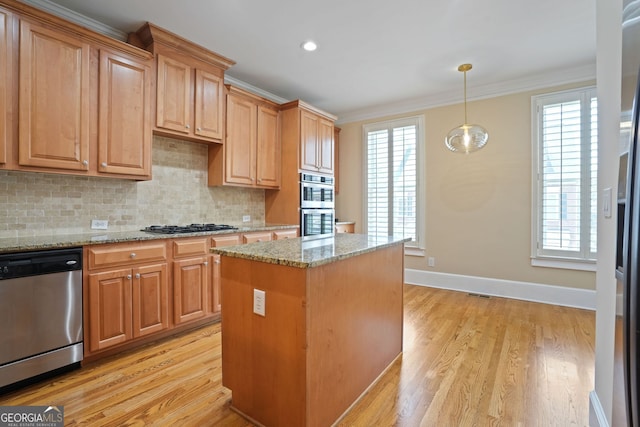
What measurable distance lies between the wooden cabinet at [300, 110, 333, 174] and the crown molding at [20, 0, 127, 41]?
208cm

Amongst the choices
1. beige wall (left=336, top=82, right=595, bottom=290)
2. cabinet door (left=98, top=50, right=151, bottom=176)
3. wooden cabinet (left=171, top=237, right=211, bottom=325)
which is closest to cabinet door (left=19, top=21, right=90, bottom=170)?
cabinet door (left=98, top=50, right=151, bottom=176)

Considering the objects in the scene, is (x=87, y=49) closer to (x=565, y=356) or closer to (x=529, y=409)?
(x=529, y=409)

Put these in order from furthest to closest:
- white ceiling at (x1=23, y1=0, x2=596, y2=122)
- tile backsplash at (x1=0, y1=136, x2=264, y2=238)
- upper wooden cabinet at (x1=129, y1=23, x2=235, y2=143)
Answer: upper wooden cabinet at (x1=129, y1=23, x2=235, y2=143), white ceiling at (x1=23, y1=0, x2=596, y2=122), tile backsplash at (x1=0, y1=136, x2=264, y2=238)

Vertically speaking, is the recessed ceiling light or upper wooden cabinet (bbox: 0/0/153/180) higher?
the recessed ceiling light

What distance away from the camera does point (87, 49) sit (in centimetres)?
234

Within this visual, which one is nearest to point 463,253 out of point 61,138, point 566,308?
point 566,308

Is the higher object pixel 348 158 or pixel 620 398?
pixel 348 158

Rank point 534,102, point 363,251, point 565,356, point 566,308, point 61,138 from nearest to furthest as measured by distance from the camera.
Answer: point 363,251
point 61,138
point 565,356
point 566,308
point 534,102

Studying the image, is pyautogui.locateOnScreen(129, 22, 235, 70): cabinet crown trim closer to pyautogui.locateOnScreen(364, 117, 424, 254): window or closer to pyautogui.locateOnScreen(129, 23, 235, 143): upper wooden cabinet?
pyautogui.locateOnScreen(129, 23, 235, 143): upper wooden cabinet

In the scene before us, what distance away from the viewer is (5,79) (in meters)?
1.99

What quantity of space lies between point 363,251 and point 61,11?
9.80ft

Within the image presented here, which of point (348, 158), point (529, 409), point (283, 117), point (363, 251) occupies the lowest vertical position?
point (529, 409)

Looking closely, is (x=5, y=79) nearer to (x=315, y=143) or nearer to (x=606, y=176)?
(x=315, y=143)

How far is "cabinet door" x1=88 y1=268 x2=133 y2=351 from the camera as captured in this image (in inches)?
85.3
